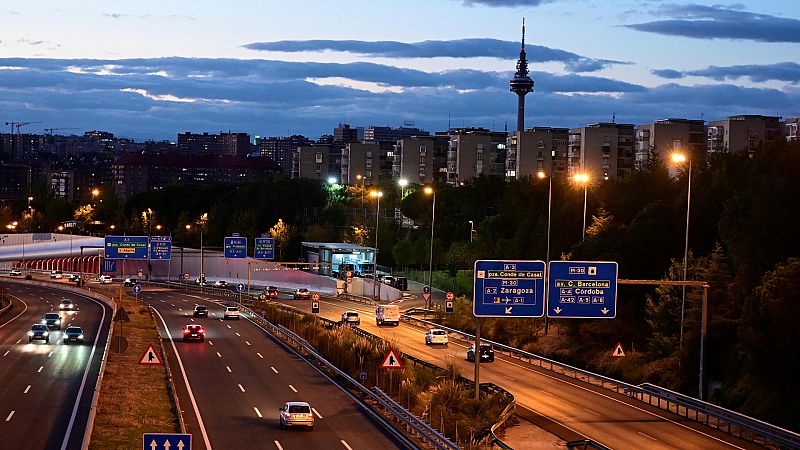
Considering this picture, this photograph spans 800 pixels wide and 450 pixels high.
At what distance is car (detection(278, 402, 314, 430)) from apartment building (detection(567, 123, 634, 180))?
113999 millimetres

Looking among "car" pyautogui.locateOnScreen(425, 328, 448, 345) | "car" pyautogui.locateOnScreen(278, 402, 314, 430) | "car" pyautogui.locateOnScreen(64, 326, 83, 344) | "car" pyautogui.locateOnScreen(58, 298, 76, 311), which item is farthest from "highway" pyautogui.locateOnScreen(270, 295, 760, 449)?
"car" pyautogui.locateOnScreen(58, 298, 76, 311)

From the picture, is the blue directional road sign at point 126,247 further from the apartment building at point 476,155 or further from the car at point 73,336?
the apartment building at point 476,155

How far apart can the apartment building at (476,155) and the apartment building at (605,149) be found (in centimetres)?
3177

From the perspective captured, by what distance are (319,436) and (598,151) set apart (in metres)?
118

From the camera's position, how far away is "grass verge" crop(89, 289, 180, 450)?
33156mm

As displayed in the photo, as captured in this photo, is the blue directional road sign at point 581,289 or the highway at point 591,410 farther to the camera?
the blue directional road sign at point 581,289

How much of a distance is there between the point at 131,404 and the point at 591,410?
16.4 meters

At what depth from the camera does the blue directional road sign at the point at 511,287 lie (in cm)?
4056

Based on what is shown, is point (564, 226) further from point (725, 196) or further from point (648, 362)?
point (648, 362)

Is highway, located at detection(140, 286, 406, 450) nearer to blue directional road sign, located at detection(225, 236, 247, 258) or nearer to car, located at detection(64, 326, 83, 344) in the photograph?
car, located at detection(64, 326, 83, 344)

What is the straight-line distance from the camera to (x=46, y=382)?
46875mm

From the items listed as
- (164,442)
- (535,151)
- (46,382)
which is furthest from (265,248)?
(164,442)

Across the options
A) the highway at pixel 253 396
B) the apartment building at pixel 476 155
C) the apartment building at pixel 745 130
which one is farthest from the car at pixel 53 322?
the apartment building at pixel 476 155

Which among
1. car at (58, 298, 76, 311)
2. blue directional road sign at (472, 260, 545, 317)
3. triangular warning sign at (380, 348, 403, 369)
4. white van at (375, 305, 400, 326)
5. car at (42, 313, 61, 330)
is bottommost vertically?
car at (58, 298, 76, 311)
